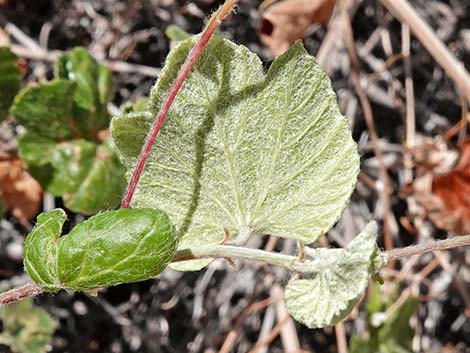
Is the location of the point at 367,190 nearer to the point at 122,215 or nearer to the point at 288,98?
the point at 288,98

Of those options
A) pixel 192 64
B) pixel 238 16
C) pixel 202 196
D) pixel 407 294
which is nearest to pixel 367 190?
pixel 407 294

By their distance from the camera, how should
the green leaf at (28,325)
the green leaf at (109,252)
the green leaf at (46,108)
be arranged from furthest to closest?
1. the green leaf at (28,325)
2. the green leaf at (46,108)
3. the green leaf at (109,252)

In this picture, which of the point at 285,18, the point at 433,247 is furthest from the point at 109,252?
the point at 285,18

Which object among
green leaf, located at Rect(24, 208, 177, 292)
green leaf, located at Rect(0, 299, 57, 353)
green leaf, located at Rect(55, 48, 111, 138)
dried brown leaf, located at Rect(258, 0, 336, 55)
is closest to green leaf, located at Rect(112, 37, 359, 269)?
green leaf, located at Rect(24, 208, 177, 292)

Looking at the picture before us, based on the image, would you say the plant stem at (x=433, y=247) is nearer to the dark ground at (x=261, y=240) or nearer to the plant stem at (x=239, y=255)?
the plant stem at (x=239, y=255)

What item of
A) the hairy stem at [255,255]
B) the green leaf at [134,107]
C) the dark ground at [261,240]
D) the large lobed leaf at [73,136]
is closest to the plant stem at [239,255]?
the hairy stem at [255,255]
